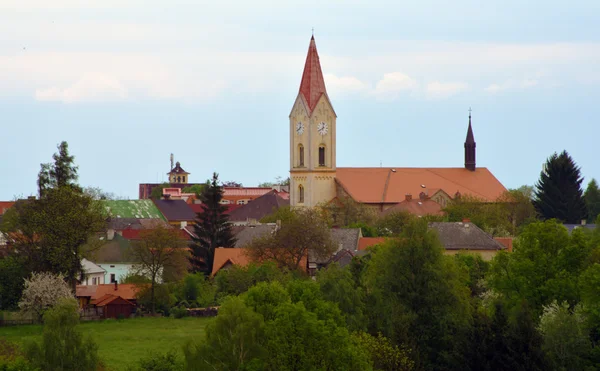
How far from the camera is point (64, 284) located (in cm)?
6188

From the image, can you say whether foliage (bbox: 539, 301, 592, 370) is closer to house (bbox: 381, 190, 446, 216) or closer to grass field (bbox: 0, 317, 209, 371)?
grass field (bbox: 0, 317, 209, 371)

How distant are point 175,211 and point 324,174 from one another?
3853 cm

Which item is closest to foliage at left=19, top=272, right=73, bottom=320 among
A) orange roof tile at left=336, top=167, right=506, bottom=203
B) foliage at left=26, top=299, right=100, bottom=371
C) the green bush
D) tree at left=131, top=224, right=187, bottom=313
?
the green bush

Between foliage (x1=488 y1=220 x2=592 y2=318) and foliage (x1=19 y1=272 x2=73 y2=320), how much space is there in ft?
72.8

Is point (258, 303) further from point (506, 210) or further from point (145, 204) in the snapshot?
point (145, 204)

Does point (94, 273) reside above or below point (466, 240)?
below

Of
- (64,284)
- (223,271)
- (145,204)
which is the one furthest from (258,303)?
(145,204)

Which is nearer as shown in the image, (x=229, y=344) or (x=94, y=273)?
(x=229, y=344)

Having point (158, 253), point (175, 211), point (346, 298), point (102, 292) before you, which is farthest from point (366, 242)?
A: point (175, 211)

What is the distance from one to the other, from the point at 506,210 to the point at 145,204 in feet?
Result: 168

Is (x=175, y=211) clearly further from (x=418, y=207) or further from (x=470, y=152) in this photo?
(x=418, y=207)

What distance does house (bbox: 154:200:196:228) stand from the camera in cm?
15100

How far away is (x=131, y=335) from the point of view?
56250 millimetres

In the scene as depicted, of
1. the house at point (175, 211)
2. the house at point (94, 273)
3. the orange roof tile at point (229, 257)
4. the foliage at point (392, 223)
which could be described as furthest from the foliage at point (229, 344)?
the house at point (175, 211)
